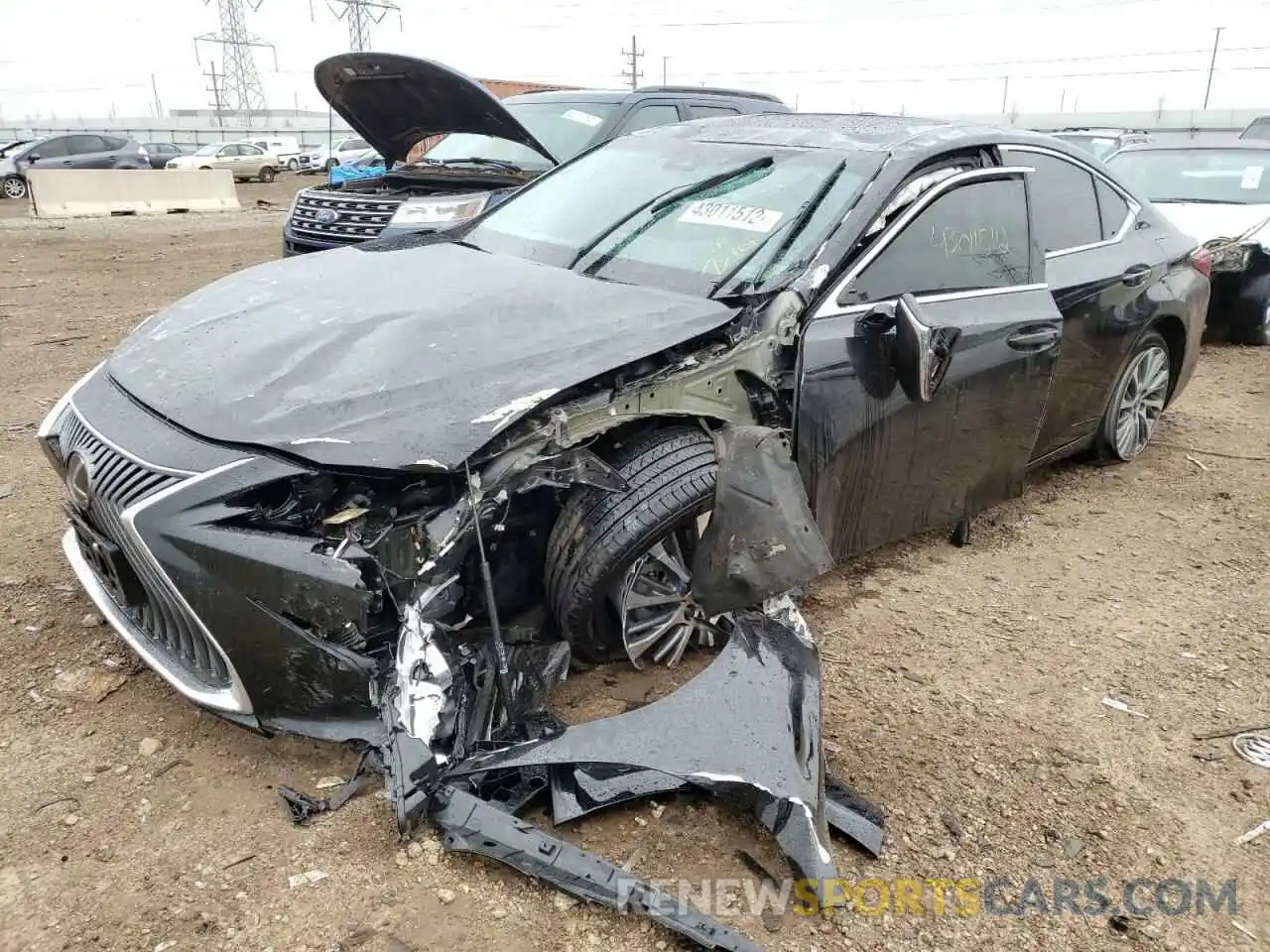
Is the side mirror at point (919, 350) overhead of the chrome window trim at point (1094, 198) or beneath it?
beneath

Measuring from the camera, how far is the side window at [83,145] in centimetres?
1869

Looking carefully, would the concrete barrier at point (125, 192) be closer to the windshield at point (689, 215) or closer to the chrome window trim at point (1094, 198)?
the windshield at point (689, 215)

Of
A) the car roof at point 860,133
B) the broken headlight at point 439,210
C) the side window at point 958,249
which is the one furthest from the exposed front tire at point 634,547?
the broken headlight at point 439,210

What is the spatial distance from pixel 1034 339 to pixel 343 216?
5066 mm

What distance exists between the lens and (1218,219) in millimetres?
7324

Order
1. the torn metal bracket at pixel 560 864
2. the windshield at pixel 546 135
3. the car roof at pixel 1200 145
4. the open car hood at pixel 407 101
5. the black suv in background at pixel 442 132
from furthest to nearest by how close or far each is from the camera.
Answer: the car roof at pixel 1200 145 < the windshield at pixel 546 135 < the black suv in background at pixel 442 132 < the open car hood at pixel 407 101 < the torn metal bracket at pixel 560 864

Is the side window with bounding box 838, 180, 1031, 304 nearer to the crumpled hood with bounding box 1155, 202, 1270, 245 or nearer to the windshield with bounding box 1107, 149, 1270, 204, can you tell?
the crumpled hood with bounding box 1155, 202, 1270, 245

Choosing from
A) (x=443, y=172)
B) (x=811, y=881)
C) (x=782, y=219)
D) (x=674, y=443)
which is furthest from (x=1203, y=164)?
(x=811, y=881)

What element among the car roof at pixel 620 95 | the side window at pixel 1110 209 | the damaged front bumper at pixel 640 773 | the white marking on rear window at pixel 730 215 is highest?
the car roof at pixel 620 95

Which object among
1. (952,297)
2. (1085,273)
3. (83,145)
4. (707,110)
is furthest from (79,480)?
(83,145)

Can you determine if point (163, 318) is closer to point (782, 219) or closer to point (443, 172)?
point (782, 219)

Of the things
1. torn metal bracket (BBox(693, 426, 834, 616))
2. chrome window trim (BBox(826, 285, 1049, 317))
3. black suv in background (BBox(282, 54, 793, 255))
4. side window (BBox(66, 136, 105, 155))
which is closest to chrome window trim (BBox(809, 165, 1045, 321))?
chrome window trim (BBox(826, 285, 1049, 317))

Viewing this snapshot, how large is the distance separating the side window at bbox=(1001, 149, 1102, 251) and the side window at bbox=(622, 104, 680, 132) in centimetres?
382

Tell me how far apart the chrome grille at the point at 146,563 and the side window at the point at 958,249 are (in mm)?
1997
